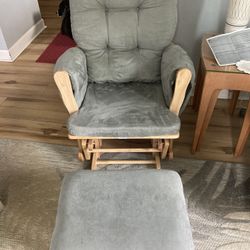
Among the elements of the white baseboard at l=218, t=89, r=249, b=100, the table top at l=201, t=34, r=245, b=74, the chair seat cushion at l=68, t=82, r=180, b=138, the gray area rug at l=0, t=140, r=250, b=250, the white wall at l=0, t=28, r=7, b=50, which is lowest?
the gray area rug at l=0, t=140, r=250, b=250

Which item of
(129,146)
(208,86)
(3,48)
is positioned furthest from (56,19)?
(208,86)

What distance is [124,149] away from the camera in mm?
1472

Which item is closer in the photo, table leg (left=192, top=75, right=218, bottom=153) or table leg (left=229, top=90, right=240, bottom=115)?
table leg (left=192, top=75, right=218, bottom=153)

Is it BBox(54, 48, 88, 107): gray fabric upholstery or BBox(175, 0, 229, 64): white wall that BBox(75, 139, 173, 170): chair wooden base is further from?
BBox(175, 0, 229, 64): white wall

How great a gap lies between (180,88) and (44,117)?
113cm

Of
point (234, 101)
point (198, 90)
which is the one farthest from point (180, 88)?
point (234, 101)

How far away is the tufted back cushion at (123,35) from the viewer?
4.52 ft

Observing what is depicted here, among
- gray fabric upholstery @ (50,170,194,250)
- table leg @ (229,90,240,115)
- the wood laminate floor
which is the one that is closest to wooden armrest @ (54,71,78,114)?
gray fabric upholstery @ (50,170,194,250)

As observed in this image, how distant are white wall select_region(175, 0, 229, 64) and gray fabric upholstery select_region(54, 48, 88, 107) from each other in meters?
0.69

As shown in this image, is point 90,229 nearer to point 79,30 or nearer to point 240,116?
point 79,30

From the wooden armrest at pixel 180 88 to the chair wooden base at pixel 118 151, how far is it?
222 mm

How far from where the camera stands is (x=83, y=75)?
4.47 ft

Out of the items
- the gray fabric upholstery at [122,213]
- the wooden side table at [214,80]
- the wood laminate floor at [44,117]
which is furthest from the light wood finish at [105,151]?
the gray fabric upholstery at [122,213]

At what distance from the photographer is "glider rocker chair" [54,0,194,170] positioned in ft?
3.98
